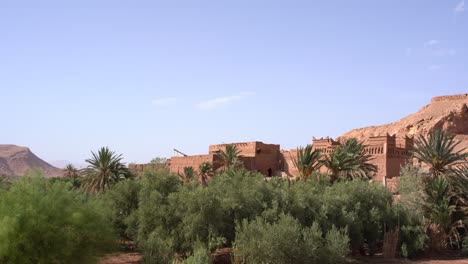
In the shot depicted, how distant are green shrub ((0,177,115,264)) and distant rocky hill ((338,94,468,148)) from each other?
117ft

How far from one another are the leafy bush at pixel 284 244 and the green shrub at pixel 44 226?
5174 mm

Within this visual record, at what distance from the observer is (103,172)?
87.9 feet

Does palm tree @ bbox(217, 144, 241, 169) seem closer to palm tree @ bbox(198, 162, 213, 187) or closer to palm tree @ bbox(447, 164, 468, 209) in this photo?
palm tree @ bbox(198, 162, 213, 187)

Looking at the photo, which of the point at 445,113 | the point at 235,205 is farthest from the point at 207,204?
the point at 445,113

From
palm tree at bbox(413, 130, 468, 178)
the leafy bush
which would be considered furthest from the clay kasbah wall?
the leafy bush

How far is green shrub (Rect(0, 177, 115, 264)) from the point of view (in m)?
13.3

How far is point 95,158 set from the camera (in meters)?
26.9

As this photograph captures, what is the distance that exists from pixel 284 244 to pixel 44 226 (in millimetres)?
7963

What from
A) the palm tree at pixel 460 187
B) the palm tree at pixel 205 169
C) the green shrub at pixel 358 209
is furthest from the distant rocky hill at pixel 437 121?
the green shrub at pixel 358 209

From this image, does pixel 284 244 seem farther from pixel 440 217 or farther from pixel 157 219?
pixel 440 217

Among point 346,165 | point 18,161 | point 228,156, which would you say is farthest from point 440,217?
point 18,161

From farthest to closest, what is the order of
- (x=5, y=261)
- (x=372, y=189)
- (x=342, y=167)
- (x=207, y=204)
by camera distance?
1. (x=342, y=167)
2. (x=372, y=189)
3. (x=207, y=204)
4. (x=5, y=261)

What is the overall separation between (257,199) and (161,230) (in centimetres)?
408

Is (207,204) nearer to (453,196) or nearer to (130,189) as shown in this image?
(130,189)
